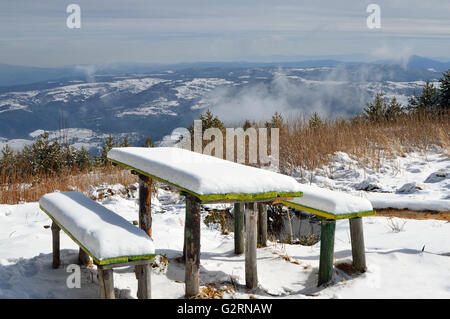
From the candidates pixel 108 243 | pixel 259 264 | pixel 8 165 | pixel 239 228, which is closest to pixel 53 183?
pixel 8 165

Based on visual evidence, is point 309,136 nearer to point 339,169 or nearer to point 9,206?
point 339,169

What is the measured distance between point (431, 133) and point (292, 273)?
26.4 ft

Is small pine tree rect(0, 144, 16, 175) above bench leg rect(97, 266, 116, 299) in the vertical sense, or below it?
below

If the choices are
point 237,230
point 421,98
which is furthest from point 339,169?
point 421,98

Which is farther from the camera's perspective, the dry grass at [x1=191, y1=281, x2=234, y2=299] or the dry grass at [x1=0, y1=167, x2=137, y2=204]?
the dry grass at [x1=0, y1=167, x2=137, y2=204]

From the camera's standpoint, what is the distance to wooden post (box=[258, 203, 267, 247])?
177 inches

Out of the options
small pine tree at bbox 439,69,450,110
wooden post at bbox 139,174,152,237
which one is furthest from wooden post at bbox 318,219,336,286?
small pine tree at bbox 439,69,450,110

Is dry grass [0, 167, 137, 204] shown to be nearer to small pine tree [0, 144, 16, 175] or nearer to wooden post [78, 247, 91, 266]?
small pine tree [0, 144, 16, 175]

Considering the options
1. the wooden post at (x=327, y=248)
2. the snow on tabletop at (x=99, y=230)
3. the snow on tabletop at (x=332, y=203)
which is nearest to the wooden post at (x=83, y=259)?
the snow on tabletop at (x=99, y=230)

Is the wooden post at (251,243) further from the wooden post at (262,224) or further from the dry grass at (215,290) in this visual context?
the wooden post at (262,224)

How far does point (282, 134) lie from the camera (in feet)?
32.0

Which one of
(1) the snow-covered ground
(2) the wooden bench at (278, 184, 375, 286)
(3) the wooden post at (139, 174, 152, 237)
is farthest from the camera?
(3) the wooden post at (139, 174, 152, 237)

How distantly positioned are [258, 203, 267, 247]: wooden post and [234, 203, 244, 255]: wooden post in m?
0.27

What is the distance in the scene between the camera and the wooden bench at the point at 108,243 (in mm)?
2551
